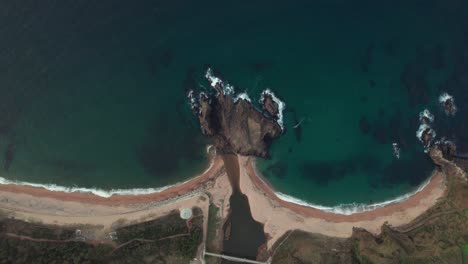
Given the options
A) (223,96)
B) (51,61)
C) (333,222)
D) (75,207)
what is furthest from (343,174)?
(51,61)

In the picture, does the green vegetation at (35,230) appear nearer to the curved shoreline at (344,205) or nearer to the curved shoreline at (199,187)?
the curved shoreline at (199,187)

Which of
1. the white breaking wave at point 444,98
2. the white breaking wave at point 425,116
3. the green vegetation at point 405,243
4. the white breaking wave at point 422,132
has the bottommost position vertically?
the green vegetation at point 405,243

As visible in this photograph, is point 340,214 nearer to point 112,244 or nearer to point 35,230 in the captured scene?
point 112,244

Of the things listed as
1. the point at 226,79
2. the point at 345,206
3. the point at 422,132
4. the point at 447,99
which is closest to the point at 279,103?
the point at 226,79

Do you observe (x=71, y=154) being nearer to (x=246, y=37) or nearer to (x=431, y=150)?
(x=246, y=37)

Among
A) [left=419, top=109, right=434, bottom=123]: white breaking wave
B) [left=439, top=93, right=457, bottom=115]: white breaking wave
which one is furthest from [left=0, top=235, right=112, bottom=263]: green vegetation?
[left=439, top=93, right=457, bottom=115]: white breaking wave

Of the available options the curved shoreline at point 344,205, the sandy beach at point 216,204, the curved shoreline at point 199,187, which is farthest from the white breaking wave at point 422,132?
the curved shoreline at point 344,205

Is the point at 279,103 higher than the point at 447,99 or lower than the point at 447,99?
lower
